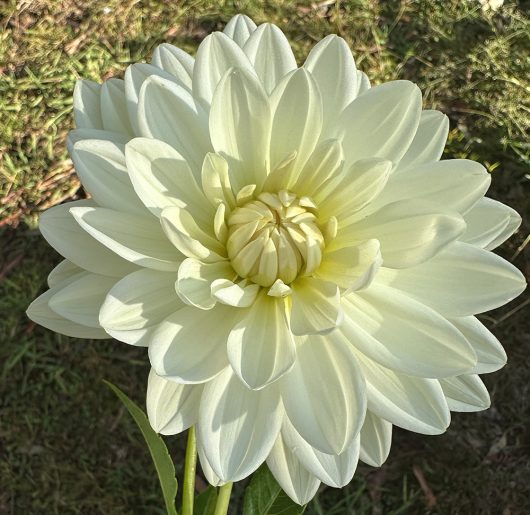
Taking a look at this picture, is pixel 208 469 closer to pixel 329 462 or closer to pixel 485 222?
pixel 329 462

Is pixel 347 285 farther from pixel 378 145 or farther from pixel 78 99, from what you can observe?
pixel 78 99

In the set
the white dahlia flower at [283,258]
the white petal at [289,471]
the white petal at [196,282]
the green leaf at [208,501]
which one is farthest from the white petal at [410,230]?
the green leaf at [208,501]

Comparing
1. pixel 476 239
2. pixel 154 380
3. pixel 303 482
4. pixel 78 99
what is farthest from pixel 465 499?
pixel 78 99

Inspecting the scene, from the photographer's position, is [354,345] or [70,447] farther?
[70,447]

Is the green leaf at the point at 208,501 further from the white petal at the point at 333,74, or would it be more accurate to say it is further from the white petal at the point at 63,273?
the white petal at the point at 333,74

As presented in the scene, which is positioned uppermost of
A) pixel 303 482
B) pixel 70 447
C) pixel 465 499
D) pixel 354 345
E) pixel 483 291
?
pixel 483 291

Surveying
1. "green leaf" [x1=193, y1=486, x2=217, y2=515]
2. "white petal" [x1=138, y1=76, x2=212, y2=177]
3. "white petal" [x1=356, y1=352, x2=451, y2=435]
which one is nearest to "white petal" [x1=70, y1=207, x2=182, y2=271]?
"white petal" [x1=138, y1=76, x2=212, y2=177]

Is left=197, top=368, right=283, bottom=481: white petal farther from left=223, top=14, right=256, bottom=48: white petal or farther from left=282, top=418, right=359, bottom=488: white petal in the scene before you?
left=223, top=14, right=256, bottom=48: white petal
